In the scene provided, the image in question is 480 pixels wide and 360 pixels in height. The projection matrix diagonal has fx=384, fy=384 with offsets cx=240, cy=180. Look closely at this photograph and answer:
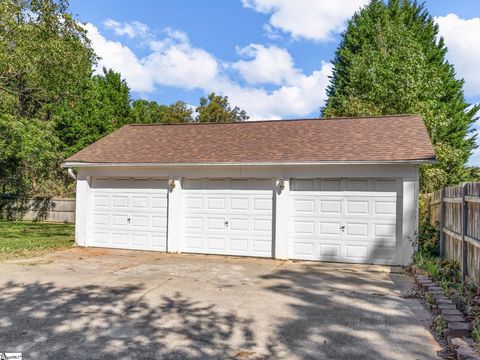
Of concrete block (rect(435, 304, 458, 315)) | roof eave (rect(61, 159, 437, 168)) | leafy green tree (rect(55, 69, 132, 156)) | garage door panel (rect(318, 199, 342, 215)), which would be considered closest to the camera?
concrete block (rect(435, 304, 458, 315))

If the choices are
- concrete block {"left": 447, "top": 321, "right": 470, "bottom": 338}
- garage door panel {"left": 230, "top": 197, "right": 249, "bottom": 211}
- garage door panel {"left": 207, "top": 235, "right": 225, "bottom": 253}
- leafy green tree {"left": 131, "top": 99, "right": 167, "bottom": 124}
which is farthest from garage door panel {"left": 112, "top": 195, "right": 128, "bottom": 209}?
leafy green tree {"left": 131, "top": 99, "right": 167, "bottom": 124}

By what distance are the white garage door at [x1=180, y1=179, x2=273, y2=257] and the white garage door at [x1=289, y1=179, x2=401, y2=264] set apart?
2.41 ft

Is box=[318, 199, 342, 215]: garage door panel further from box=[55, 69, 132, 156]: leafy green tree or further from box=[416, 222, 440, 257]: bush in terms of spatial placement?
box=[55, 69, 132, 156]: leafy green tree

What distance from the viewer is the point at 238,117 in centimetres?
3888

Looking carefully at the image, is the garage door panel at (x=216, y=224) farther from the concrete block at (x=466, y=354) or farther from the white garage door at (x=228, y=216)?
the concrete block at (x=466, y=354)

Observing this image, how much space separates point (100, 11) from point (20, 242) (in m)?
8.37

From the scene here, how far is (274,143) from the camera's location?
10719mm

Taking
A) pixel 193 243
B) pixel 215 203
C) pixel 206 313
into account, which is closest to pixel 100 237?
pixel 193 243

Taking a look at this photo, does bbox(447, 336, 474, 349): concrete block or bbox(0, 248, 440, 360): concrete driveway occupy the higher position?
bbox(447, 336, 474, 349): concrete block

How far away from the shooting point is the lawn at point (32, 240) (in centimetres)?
994

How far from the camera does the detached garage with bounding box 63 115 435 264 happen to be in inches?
357

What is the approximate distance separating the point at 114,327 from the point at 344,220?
628 centimetres

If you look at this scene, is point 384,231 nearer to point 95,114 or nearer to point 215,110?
point 95,114

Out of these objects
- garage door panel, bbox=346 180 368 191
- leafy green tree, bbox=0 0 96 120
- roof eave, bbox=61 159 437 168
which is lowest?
garage door panel, bbox=346 180 368 191
